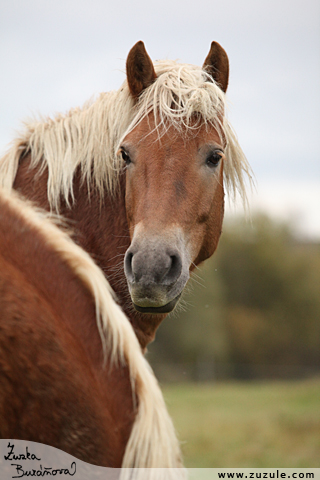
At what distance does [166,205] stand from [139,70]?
1.05 metres

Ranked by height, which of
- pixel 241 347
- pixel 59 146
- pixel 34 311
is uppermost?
pixel 59 146

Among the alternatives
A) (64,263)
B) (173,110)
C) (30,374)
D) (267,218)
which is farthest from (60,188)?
(267,218)

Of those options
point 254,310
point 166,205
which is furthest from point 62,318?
point 254,310

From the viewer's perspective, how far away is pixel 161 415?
1626 millimetres

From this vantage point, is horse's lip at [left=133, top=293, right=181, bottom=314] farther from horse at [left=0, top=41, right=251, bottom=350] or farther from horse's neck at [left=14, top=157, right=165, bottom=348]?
horse's neck at [left=14, top=157, right=165, bottom=348]

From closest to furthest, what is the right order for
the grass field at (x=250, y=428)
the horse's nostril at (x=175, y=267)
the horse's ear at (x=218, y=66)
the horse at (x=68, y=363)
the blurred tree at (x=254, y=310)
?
the horse at (x=68, y=363) → the horse's nostril at (x=175, y=267) → the horse's ear at (x=218, y=66) → the grass field at (x=250, y=428) → the blurred tree at (x=254, y=310)

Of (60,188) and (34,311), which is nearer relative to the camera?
(34,311)

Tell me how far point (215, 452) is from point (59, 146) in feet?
36.9

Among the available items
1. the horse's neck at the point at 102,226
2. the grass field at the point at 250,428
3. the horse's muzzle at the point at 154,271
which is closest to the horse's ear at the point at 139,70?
the horse's neck at the point at 102,226

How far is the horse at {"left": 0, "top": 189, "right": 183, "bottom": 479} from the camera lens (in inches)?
57.8

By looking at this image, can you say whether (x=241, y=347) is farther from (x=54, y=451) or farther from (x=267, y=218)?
(x=54, y=451)

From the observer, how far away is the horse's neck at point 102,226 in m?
3.12

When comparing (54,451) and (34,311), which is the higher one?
(34,311)

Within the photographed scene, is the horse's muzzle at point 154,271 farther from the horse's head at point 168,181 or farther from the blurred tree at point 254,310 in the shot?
the blurred tree at point 254,310
